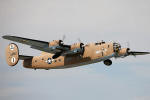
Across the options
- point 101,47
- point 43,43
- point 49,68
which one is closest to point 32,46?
point 43,43

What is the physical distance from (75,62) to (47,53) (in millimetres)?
5470

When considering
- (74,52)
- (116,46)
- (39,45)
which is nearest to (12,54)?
(39,45)

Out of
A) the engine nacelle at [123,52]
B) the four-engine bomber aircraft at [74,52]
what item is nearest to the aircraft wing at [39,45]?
the four-engine bomber aircraft at [74,52]

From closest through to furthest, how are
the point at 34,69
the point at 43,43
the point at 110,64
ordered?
the point at 43,43 → the point at 110,64 → the point at 34,69

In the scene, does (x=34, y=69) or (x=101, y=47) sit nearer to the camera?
(x=101, y=47)

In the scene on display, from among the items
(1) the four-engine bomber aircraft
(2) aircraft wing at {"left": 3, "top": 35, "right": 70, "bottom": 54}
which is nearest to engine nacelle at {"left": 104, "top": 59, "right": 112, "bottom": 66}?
(1) the four-engine bomber aircraft

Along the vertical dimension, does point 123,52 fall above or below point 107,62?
above

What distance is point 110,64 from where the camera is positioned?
46875 mm

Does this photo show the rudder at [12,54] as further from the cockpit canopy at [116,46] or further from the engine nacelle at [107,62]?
the cockpit canopy at [116,46]

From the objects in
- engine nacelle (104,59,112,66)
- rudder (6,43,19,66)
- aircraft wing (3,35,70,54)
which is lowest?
engine nacelle (104,59,112,66)

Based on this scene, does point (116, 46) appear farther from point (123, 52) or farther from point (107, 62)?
point (107, 62)

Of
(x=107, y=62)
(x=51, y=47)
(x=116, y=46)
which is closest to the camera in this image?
(x=51, y=47)

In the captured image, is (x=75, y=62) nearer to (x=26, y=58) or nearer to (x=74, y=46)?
(x=74, y=46)

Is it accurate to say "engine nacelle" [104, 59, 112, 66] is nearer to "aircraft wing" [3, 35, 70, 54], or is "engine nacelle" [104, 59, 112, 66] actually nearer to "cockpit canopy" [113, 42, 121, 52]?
"cockpit canopy" [113, 42, 121, 52]
